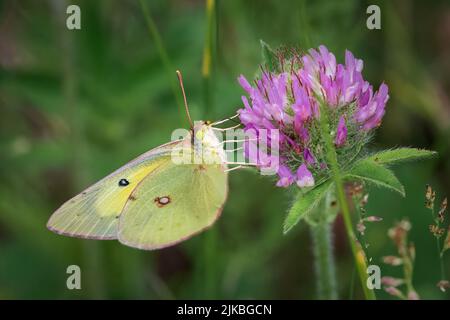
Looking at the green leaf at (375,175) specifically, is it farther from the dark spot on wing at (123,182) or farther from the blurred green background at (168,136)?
the blurred green background at (168,136)

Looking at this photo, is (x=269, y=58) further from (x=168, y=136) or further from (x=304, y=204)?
(x=168, y=136)

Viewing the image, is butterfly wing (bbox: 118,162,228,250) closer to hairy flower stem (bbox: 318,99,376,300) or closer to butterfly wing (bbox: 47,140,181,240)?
butterfly wing (bbox: 47,140,181,240)

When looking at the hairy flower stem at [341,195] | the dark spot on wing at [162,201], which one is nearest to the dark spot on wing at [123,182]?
the dark spot on wing at [162,201]

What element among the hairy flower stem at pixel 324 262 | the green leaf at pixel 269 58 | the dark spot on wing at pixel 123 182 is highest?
the green leaf at pixel 269 58

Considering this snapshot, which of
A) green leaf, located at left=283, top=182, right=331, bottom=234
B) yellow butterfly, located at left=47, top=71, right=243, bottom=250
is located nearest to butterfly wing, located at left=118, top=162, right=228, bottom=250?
yellow butterfly, located at left=47, top=71, right=243, bottom=250

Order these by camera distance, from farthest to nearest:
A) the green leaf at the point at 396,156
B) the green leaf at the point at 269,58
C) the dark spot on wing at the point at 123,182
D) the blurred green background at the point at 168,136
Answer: the blurred green background at the point at 168,136 → the dark spot on wing at the point at 123,182 → the green leaf at the point at 269,58 → the green leaf at the point at 396,156

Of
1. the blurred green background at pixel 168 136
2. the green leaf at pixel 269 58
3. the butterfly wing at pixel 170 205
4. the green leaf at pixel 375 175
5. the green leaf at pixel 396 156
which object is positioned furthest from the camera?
the blurred green background at pixel 168 136
